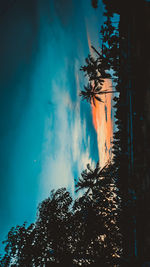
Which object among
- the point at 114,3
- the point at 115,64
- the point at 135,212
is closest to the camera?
the point at 135,212

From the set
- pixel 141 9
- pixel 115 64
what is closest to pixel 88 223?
pixel 115 64

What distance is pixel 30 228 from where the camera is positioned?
55.5 feet

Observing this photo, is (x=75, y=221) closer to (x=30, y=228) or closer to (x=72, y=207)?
(x=72, y=207)

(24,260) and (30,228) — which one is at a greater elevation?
(30,228)

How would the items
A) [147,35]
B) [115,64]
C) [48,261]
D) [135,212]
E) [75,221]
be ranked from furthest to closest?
1. [75,221]
2. [48,261]
3. [115,64]
4. [135,212]
5. [147,35]

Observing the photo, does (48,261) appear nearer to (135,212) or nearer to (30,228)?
(30,228)

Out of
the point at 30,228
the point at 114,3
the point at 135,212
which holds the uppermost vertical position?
the point at 114,3

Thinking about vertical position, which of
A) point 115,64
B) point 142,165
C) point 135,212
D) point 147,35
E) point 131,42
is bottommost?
point 135,212

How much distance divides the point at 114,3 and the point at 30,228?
2372cm

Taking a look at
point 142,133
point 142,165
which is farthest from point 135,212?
point 142,133

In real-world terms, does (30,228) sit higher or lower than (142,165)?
lower

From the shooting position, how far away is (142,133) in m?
7.78

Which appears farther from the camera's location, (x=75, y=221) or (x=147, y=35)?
(x=75, y=221)

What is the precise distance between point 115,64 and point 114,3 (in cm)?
393
